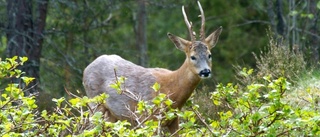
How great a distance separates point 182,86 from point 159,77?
2.12ft

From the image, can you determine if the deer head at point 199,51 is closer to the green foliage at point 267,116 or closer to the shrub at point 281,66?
the shrub at point 281,66

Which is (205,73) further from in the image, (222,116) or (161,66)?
(161,66)

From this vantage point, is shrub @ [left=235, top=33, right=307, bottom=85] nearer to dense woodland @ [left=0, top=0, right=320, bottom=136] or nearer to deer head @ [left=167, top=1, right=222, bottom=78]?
dense woodland @ [left=0, top=0, right=320, bottom=136]

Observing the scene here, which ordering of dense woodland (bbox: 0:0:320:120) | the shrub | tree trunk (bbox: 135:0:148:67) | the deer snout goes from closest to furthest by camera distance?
the deer snout, the shrub, dense woodland (bbox: 0:0:320:120), tree trunk (bbox: 135:0:148:67)

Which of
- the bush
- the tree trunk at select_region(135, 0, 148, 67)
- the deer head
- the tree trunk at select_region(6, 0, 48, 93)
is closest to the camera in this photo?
the bush

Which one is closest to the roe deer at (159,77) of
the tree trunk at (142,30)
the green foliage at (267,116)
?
the green foliage at (267,116)

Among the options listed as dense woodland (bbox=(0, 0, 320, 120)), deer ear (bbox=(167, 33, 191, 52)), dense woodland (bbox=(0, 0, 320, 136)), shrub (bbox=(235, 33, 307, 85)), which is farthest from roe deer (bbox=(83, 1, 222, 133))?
dense woodland (bbox=(0, 0, 320, 120))

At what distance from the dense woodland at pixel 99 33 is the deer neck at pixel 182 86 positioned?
1981 mm

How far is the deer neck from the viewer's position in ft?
36.3

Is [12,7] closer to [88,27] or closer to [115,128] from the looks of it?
[88,27]

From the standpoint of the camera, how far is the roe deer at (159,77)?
36.4ft

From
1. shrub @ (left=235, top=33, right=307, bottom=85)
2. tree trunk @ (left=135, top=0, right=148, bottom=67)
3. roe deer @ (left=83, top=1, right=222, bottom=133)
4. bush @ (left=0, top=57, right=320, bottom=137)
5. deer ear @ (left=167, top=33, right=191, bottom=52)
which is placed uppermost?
tree trunk @ (left=135, top=0, right=148, bottom=67)

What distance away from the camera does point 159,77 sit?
11.7 meters

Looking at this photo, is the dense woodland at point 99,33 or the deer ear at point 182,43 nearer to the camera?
the deer ear at point 182,43
